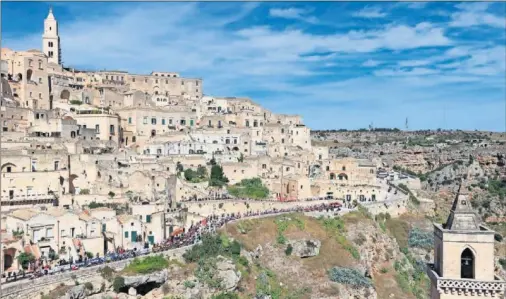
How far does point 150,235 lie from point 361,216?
72.3 ft

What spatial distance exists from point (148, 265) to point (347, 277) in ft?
58.0

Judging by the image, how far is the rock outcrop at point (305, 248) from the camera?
46.7 metres

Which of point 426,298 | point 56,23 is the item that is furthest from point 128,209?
point 56,23

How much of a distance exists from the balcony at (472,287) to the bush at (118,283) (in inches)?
723

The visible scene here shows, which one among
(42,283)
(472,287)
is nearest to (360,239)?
(42,283)

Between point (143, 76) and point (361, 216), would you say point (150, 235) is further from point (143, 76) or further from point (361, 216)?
point (143, 76)

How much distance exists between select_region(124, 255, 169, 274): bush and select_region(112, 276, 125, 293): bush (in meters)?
0.94

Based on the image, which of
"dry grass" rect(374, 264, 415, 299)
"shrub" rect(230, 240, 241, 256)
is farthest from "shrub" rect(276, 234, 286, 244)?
"dry grass" rect(374, 264, 415, 299)

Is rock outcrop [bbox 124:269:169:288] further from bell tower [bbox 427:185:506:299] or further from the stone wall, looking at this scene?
bell tower [bbox 427:185:506:299]

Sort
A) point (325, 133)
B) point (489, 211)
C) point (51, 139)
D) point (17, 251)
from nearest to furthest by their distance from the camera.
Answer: point (17, 251) < point (51, 139) < point (489, 211) < point (325, 133)

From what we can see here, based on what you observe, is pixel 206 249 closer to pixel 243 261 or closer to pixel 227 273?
pixel 227 273

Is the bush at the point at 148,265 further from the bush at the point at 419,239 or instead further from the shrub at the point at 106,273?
the bush at the point at 419,239

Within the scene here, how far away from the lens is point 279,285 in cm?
4238

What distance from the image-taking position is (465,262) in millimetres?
20953
